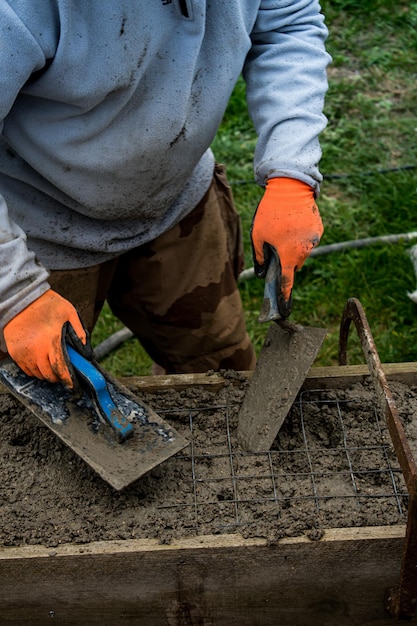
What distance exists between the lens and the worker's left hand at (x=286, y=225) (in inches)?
88.5

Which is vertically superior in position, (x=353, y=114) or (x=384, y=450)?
(x=384, y=450)

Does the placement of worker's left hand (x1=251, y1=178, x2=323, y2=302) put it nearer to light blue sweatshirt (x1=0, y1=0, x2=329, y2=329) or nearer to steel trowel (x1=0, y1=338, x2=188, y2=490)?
light blue sweatshirt (x1=0, y1=0, x2=329, y2=329)

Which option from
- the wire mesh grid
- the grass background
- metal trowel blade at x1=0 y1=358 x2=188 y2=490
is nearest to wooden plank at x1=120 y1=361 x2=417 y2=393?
the wire mesh grid

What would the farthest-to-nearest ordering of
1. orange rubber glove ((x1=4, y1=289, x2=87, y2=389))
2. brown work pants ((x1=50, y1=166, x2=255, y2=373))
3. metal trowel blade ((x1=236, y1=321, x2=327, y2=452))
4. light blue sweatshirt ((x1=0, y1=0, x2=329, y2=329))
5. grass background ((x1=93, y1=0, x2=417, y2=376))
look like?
grass background ((x1=93, y1=0, x2=417, y2=376))
brown work pants ((x1=50, y1=166, x2=255, y2=373))
metal trowel blade ((x1=236, y1=321, x2=327, y2=452))
orange rubber glove ((x1=4, y1=289, x2=87, y2=389))
light blue sweatshirt ((x1=0, y1=0, x2=329, y2=329))

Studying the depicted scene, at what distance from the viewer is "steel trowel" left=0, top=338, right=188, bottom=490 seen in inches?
77.1

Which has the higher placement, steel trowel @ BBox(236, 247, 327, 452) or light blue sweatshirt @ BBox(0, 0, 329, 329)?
light blue sweatshirt @ BBox(0, 0, 329, 329)

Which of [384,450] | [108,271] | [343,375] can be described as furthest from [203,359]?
[384,450]

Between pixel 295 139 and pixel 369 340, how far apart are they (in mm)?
634

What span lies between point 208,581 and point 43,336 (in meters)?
0.71

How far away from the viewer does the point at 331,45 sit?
5.32 m

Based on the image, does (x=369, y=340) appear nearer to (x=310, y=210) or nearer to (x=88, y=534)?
(x=310, y=210)

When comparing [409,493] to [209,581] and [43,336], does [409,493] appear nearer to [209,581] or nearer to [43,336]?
[209,581]

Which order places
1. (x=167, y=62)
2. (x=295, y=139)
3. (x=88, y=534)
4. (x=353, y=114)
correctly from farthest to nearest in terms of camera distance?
(x=353, y=114) → (x=295, y=139) → (x=167, y=62) → (x=88, y=534)

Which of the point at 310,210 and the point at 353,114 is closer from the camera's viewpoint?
the point at 310,210
